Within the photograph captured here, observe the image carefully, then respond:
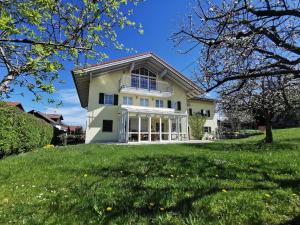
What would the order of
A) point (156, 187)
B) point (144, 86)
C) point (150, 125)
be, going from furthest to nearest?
point (144, 86) < point (150, 125) < point (156, 187)

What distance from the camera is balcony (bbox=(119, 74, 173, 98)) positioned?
2620 centimetres

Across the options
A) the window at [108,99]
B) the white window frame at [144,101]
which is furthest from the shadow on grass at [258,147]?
the white window frame at [144,101]

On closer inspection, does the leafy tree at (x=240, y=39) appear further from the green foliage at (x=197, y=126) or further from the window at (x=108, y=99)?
the green foliage at (x=197, y=126)

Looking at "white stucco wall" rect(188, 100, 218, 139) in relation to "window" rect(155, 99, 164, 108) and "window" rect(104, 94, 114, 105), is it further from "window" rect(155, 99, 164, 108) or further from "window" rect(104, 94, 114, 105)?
"window" rect(104, 94, 114, 105)

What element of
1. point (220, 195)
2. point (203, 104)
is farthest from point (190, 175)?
point (203, 104)

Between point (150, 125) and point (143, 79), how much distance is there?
240 inches

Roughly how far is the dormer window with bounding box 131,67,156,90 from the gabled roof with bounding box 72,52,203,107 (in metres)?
0.88

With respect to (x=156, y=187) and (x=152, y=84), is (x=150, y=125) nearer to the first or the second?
(x=152, y=84)

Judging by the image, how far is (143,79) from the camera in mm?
28203

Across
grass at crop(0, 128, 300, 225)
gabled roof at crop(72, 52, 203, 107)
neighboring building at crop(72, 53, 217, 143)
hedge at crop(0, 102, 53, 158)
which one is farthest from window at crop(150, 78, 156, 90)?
grass at crop(0, 128, 300, 225)

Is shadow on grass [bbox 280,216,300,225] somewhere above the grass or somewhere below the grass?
below

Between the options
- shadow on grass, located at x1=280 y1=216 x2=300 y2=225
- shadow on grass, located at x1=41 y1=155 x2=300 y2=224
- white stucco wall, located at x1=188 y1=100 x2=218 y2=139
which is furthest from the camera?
white stucco wall, located at x1=188 y1=100 x2=218 y2=139

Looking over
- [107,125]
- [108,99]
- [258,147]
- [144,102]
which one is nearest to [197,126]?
[144,102]

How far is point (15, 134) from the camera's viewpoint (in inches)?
505
